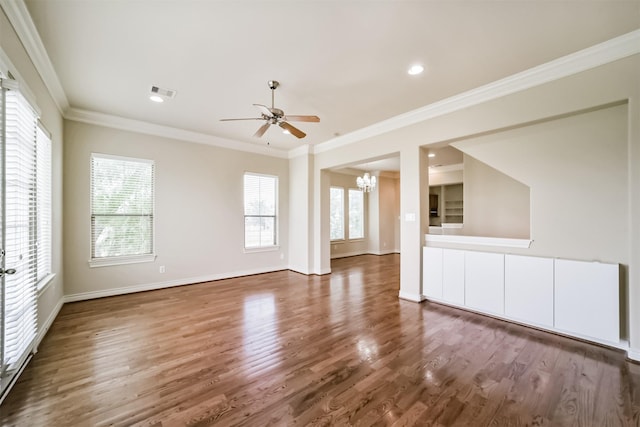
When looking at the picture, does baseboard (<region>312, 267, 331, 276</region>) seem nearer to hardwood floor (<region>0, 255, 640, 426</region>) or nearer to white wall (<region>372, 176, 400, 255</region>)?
hardwood floor (<region>0, 255, 640, 426</region>)

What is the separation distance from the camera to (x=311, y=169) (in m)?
6.07

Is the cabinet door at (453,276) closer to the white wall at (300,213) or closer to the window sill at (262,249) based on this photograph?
the white wall at (300,213)

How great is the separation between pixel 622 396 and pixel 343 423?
6.85 ft

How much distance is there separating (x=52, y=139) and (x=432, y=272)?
547 cm

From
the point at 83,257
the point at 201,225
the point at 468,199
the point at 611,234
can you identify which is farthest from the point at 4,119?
the point at 468,199

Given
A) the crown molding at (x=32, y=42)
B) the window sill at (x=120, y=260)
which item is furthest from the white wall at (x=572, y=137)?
the window sill at (x=120, y=260)

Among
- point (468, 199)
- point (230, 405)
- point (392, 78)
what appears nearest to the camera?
point (230, 405)

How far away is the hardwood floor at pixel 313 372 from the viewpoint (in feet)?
5.79

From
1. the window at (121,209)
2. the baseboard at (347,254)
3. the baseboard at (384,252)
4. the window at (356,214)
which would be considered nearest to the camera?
the window at (121,209)

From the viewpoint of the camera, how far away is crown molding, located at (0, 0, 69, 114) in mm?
1991

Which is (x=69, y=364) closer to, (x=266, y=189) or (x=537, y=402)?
(x=537, y=402)

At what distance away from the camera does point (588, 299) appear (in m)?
2.71

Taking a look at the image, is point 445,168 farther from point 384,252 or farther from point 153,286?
point 153,286

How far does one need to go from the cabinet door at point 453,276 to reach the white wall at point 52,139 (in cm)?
487
